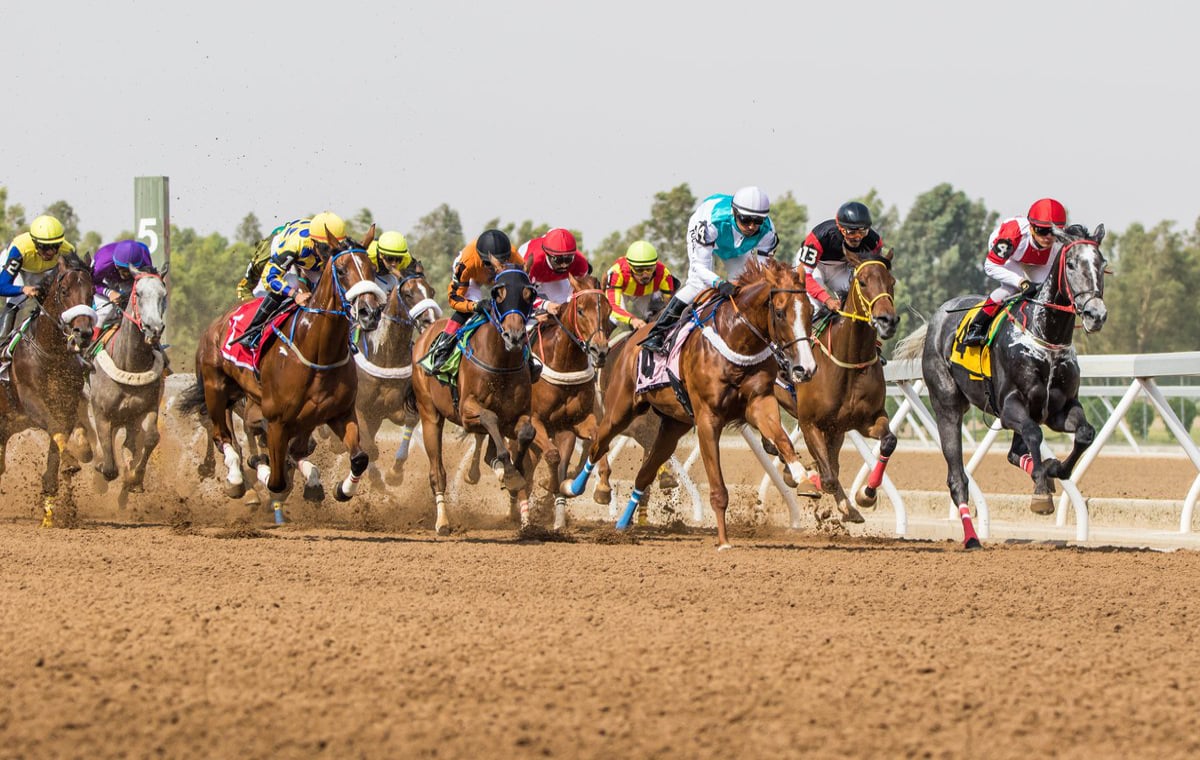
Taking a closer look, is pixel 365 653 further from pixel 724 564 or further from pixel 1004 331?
pixel 1004 331

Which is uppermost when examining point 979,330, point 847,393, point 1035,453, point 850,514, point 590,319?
point 590,319

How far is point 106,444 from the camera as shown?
44.1 ft

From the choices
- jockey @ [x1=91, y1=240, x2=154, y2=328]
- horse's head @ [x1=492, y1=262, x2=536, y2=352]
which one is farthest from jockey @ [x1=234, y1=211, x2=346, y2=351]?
jockey @ [x1=91, y1=240, x2=154, y2=328]

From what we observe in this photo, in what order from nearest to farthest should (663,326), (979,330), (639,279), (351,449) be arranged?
(351,449) < (979,330) < (663,326) < (639,279)

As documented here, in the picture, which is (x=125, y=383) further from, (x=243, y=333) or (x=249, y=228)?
(x=249, y=228)

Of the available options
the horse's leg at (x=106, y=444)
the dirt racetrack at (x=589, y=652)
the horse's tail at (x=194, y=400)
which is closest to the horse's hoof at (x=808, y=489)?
the dirt racetrack at (x=589, y=652)

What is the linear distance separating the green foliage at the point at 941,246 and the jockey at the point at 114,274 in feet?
179

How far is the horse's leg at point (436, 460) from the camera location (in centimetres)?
1222

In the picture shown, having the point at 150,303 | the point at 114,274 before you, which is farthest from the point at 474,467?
the point at 114,274

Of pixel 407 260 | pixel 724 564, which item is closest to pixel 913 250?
pixel 407 260

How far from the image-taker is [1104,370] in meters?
12.6

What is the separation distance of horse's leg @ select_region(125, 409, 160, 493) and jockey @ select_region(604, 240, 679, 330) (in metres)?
3.90

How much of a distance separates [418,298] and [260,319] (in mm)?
2768

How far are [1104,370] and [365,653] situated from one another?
803 centimetres
